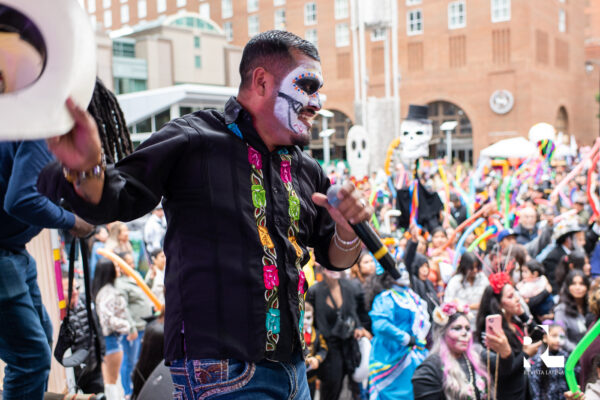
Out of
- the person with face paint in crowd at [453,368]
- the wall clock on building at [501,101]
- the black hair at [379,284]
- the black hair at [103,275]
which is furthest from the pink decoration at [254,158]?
the wall clock on building at [501,101]

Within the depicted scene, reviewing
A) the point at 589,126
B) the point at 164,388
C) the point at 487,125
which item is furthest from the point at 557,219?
the point at 589,126

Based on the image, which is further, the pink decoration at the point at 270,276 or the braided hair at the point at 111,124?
the braided hair at the point at 111,124

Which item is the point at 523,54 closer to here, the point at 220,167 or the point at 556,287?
the point at 556,287

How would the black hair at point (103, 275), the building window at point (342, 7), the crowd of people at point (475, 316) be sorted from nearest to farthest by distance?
the crowd of people at point (475, 316), the black hair at point (103, 275), the building window at point (342, 7)

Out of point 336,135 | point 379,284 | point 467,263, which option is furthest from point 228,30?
point 379,284

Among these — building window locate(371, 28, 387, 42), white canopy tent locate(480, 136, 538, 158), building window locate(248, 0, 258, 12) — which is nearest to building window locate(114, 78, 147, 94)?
building window locate(248, 0, 258, 12)

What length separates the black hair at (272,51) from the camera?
77.7 inches

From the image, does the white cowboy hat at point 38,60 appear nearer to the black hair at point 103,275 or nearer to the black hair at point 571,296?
the black hair at point 103,275

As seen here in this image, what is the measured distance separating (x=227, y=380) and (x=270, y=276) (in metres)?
0.30

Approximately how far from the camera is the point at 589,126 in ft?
136

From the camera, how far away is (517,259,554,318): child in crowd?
6.15 metres

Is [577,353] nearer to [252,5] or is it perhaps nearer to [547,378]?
[547,378]

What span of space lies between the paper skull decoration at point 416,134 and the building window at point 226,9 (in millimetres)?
39513

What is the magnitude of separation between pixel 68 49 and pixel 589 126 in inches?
1756
